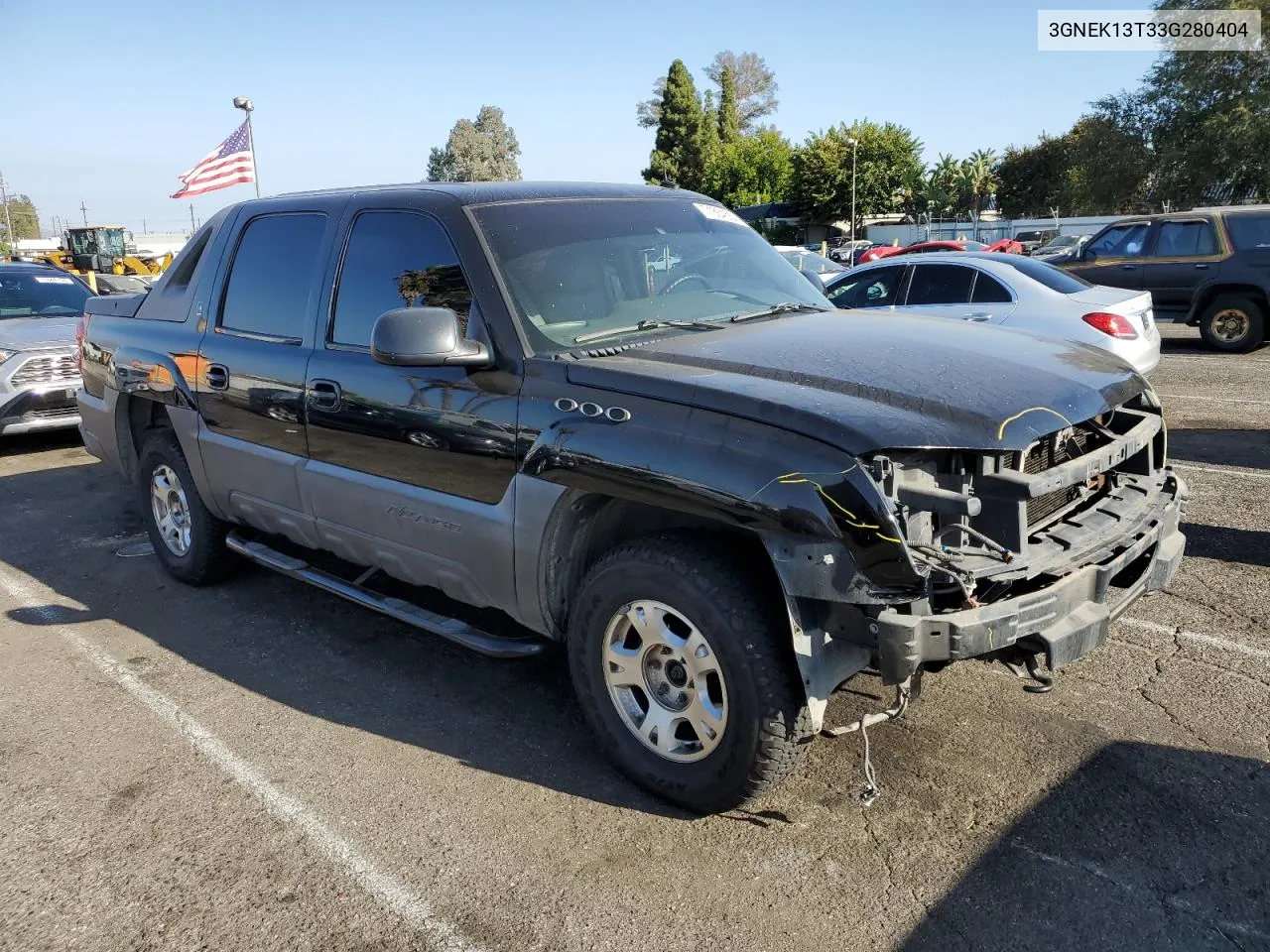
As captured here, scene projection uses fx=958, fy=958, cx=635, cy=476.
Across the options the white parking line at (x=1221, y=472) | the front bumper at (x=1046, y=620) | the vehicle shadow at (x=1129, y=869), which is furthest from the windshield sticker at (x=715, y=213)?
the white parking line at (x=1221, y=472)

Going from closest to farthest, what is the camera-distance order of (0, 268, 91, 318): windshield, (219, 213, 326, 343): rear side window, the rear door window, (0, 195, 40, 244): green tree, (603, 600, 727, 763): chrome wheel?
(603, 600, 727, 763): chrome wheel < (219, 213, 326, 343): rear side window < (0, 268, 91, 318): windshield < the rear door window < (0, 195, 40, 244): green tree

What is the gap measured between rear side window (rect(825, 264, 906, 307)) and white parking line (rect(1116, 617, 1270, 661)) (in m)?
5.46

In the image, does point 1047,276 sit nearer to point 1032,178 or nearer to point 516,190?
point 516,190

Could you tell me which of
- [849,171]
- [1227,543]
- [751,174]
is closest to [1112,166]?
[849,171]

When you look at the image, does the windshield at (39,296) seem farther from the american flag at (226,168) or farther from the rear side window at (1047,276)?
the rear side window at (1047,276)

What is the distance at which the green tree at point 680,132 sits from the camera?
77.1 meters

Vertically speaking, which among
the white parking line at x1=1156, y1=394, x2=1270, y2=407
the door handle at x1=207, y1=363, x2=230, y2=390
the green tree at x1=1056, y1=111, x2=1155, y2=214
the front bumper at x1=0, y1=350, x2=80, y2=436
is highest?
the green tree at x1=1056, y1=111, x2=1155, y2=214

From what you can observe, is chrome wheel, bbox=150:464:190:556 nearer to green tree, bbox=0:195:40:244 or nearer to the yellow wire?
the yellow wire

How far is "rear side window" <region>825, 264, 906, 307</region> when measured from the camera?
940 centimetres

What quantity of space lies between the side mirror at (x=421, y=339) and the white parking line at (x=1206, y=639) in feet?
9.51

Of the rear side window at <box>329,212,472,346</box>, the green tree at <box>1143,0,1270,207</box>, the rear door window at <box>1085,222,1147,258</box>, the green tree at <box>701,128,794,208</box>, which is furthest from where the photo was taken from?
the green tree at <box>701,128,794,208</box>

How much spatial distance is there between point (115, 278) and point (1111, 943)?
868 inches

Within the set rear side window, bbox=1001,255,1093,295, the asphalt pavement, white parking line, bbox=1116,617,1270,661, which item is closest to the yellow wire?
the asphalt pavement

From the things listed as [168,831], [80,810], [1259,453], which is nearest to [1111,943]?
[168,831]
